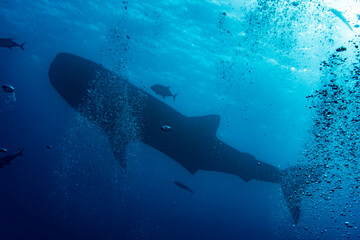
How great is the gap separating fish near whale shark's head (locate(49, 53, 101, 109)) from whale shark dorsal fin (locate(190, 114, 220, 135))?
13.5ft

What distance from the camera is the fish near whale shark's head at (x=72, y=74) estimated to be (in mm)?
8445

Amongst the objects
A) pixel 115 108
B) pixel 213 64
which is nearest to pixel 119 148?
pixel 115 108

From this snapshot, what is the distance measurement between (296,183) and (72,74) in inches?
446

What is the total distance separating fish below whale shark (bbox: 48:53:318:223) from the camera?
8586mm

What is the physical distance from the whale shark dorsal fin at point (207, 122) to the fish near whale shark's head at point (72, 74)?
4.13 meters

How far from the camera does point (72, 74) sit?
27.8 ft

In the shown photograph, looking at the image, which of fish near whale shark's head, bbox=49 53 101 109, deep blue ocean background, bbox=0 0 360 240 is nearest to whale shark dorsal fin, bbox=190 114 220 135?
fish near whale shark's head, bbox=49 53 101 109

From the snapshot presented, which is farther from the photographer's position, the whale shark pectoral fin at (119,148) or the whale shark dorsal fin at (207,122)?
the whale shark pectoral fin at (119,148)

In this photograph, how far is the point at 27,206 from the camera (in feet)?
110

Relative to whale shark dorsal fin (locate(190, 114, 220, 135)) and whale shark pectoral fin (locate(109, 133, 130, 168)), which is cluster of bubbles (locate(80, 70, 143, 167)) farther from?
whale shark dorsal fin (locate(190, 114, 220, 135))

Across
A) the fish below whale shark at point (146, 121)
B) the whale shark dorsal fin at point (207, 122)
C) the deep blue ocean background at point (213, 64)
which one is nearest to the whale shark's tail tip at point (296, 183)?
the fish below whale shark at point (146, 121)

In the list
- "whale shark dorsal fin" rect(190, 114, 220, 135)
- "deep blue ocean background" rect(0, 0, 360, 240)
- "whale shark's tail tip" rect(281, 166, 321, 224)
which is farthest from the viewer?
"deep blue ocean background" rect(0, 0, 360, 240)

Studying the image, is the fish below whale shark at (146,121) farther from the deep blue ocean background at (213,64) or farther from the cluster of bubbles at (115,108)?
the deep blue ocean background at (213,64)

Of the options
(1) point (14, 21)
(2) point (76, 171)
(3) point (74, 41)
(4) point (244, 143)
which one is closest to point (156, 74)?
(3) point (74, 41)
